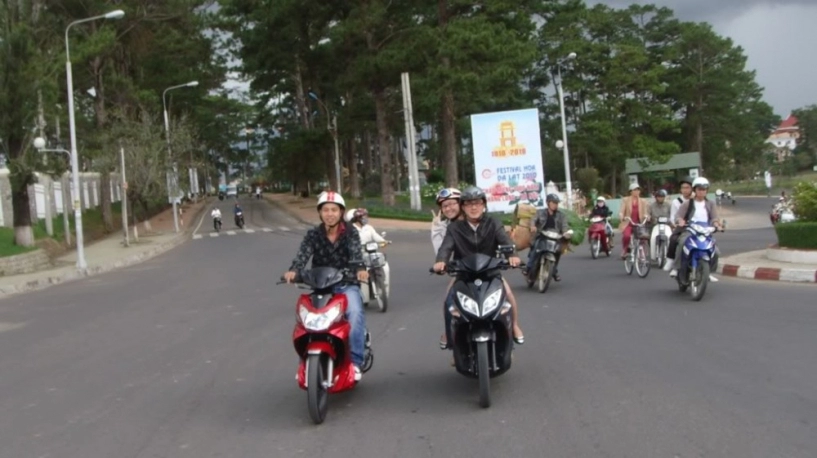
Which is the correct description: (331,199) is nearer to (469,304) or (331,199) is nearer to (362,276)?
(362,276)

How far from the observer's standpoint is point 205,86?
58.9 meters

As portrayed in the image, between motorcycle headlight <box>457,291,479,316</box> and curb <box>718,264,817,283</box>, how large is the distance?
8992 millimetres


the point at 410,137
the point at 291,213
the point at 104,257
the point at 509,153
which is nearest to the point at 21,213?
the point at 104,257

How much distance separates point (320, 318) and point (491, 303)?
49.0 inches

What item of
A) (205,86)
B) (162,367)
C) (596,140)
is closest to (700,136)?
(596,140)

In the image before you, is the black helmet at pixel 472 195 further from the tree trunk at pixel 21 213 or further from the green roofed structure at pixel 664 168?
the green roofed structure at pixel 664 168

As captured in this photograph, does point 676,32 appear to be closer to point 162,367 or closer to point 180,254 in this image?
point 180,254

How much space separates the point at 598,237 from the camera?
65.2ft

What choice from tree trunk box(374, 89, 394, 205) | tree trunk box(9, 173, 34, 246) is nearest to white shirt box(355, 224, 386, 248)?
tree trunk box(9, 173, 34, 246)

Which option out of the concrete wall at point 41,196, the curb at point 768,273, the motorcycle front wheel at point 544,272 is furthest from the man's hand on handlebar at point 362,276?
the concrete wall at point 41,196

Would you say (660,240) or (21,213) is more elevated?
(21,213)

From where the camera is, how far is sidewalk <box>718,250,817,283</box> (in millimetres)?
13531

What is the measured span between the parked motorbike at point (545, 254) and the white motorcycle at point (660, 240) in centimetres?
259

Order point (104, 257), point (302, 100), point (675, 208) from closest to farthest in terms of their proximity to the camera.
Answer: point (675, 208) → point (104, 257) → point (302, 100)
